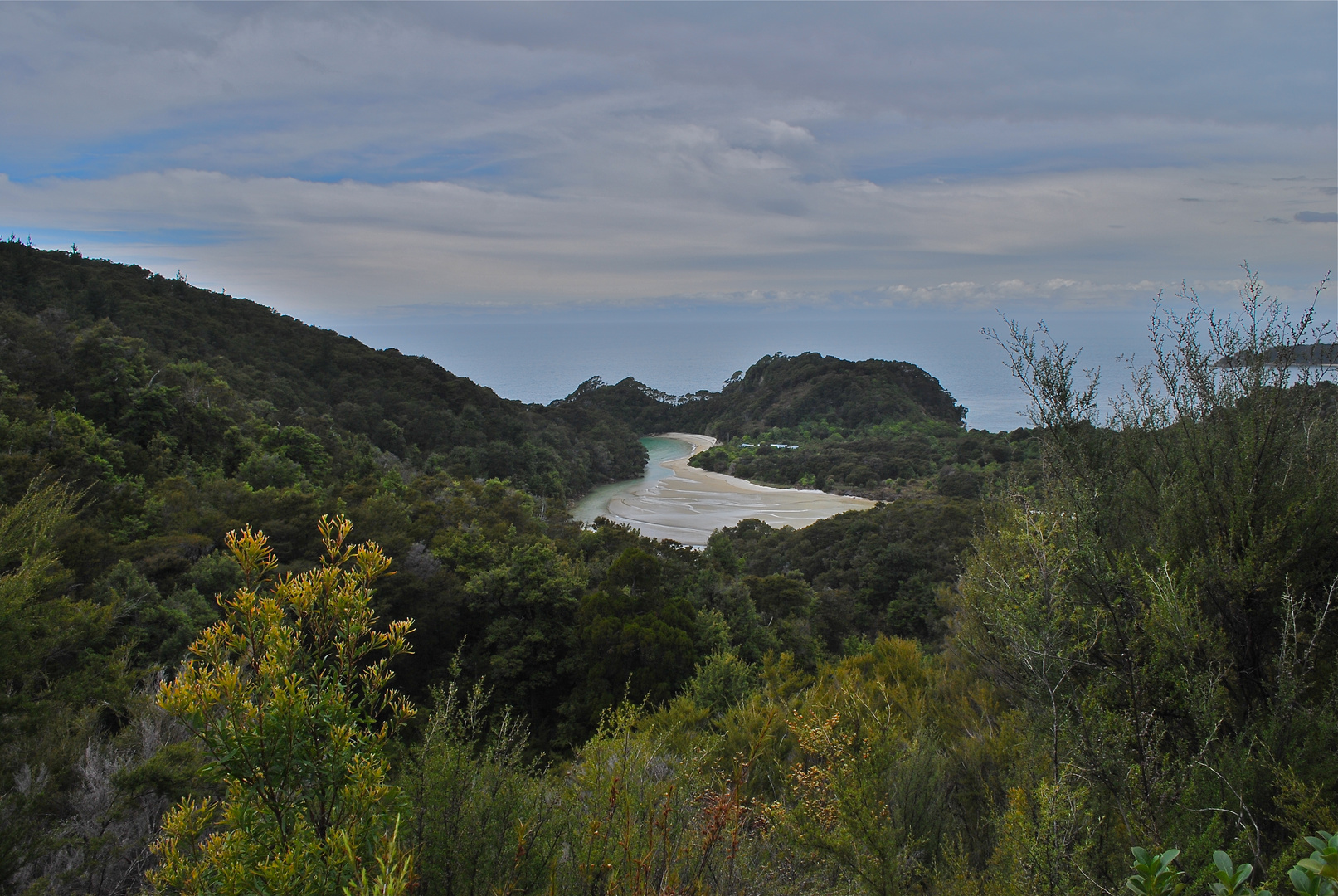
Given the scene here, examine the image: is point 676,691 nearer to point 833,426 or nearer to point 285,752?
point 285,752

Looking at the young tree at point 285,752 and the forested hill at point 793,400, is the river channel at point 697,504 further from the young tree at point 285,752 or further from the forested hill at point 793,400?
the young tree at point 285,752

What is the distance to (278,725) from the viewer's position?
1462mm

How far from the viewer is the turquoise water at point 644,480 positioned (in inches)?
1167

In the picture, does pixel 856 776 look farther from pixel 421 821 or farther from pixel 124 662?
pixel 124 662

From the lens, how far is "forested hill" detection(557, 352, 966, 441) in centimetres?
4969

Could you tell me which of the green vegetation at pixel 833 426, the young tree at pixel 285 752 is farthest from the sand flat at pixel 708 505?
the young tree at pixel 285 752

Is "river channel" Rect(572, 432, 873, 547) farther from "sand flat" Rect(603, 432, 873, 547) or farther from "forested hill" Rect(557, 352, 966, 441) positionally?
"forested hill" Rect(557, 352, 966, 441)

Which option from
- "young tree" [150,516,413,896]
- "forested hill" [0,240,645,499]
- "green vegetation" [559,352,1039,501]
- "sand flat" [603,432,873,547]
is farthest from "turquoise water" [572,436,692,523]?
"young tree" [150,516,413,896]

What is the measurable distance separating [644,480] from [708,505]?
8380 millimetres

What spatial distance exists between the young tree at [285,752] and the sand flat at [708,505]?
20416 millimetres

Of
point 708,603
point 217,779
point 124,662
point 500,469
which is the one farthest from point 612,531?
point 500,469

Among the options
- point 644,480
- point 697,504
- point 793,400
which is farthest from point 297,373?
point 793,400

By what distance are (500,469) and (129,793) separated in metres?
26.4

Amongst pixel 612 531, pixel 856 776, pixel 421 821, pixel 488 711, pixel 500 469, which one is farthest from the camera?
pixel 500 469
